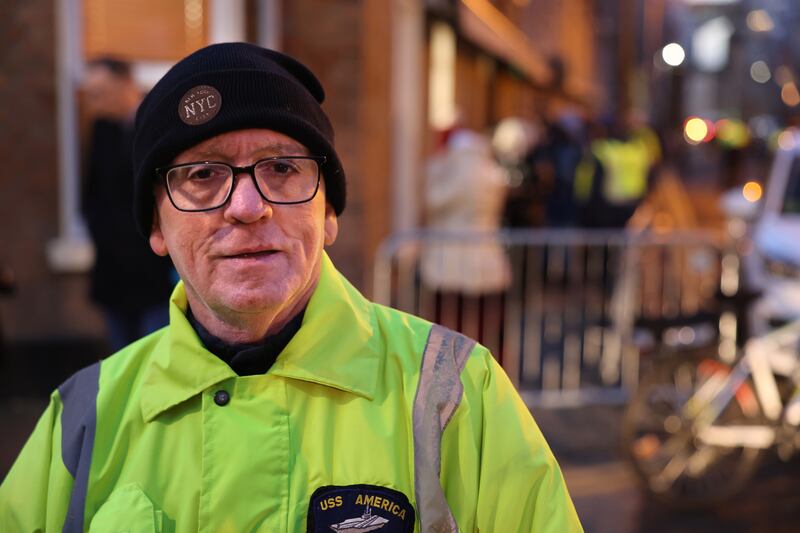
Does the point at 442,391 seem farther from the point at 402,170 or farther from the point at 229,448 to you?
the point at 402,170

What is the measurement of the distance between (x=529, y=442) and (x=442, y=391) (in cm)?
16

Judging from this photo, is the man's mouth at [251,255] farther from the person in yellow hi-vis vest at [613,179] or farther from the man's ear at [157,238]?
the person in yellow hi-vis vest at [613,179]

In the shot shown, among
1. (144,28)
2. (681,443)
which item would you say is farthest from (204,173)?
(144,28)

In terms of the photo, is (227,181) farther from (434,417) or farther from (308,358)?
(434,417)

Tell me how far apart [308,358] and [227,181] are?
315mm

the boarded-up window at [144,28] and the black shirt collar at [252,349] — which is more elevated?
the boarded-up window at [144,28]

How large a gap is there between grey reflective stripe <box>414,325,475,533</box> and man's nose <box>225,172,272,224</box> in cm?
36

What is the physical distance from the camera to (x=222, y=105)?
1706 mm

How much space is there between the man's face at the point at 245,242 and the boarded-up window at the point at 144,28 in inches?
268

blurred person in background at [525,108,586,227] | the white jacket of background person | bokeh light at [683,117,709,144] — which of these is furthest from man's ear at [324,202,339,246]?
bokeh light at [683,117,709,144]

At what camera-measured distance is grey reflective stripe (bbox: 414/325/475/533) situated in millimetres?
1675

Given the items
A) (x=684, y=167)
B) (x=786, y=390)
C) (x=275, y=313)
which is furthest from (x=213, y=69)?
(x=684, y=167)

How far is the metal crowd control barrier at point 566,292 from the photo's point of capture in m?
7.20

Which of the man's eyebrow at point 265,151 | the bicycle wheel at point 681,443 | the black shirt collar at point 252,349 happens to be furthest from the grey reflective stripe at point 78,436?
the bicycle wheel at point 681,443
